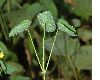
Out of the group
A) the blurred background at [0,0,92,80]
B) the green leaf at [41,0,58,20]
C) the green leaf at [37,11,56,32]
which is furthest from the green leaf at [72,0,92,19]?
the green leaf at [37,11,56,32]

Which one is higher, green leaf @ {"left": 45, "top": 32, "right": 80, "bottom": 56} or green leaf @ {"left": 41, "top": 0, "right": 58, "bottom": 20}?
green leaf @ {"left": 41, "top": 0, "right": 58, "bottom": 20}

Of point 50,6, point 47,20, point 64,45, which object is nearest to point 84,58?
point 64,45

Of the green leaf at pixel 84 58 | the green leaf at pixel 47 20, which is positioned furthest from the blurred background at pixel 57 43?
the green leaf at pixel 47 20

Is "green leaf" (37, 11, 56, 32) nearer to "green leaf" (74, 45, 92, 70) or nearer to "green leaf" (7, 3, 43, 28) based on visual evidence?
"green leaf" (7, 3, 43, 28)

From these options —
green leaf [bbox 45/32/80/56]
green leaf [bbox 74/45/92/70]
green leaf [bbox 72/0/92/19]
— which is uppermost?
green leaf [bbox 72/0/92/19]

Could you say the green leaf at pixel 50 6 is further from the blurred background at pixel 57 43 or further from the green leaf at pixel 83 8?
the green leaf at pixel 83 8

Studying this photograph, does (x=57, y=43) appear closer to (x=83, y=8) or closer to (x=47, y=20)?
(x=83, y=8)

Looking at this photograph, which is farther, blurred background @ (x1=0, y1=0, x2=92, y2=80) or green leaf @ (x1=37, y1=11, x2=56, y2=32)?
blurred background @ (x1=0, y1=0, x2=92, y2=80)

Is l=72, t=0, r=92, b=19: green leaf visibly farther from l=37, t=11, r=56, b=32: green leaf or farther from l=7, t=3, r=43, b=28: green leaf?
l=37, t=11, r=56, b=32: green leaf
